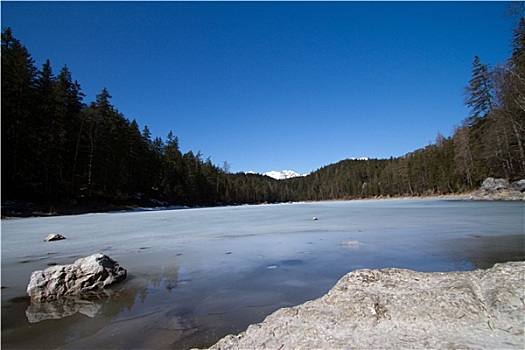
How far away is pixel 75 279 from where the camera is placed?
13.6ft

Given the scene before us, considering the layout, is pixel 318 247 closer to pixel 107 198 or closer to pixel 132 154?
pixel 107 198

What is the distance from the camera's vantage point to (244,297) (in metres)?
3.50

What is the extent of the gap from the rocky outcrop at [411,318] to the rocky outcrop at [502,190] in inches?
1257

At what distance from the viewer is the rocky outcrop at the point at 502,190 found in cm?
2578

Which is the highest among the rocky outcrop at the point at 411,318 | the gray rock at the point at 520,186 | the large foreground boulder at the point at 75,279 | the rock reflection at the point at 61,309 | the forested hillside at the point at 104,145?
the forested hillside at the point at 104,145

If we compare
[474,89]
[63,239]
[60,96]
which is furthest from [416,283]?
[474,89]

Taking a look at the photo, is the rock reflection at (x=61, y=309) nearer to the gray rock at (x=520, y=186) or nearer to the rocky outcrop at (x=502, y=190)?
the rocky outcrop at (x=502, y=190)

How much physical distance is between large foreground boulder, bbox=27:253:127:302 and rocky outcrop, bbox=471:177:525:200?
34062 mm

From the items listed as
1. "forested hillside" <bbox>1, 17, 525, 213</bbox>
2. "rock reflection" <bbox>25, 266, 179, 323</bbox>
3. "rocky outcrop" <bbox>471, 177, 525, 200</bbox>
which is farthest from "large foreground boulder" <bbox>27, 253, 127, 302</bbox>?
"rocky outcrop" <bbox>471, 177, 525, 200</bbox>

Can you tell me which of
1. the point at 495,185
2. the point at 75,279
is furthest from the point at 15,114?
the point at 495,185

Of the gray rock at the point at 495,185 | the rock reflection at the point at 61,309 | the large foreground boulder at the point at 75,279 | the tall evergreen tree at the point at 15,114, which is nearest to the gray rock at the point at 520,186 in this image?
the gray rock at the point at 495,185

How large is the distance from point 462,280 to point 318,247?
4316mm

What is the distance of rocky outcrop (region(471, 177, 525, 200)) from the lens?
25781 mm

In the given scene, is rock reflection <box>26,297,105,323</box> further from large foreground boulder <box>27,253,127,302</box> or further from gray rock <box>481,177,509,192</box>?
gray rock <box>481,177,509,192</box>
